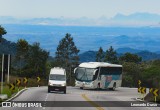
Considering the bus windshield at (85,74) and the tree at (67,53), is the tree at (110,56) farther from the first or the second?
the bus windshield at (85,74)

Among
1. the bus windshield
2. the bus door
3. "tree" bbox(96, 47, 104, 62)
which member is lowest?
"tree" bbox(96, 47, 104, 62)

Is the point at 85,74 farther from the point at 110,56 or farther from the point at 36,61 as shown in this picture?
the point at 110,56

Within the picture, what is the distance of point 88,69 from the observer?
62.8 meters

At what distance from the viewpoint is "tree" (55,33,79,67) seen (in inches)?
6614

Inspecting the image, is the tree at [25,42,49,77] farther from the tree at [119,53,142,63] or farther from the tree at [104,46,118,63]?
the tree at [119,53,142,63]

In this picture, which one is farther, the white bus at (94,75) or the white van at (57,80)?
the white bus at (94,75)

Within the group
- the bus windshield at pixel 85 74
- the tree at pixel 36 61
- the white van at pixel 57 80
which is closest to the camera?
the white van at pixel 57 80

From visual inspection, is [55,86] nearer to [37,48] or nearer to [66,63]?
[37,48]

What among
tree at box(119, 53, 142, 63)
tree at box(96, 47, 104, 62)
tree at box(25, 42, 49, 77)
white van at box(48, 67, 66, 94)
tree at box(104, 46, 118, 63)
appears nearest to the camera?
white van at box(48, 67, 66, 94)

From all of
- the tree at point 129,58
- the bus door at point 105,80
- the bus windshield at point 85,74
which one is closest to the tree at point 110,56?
the tree at point 129,58

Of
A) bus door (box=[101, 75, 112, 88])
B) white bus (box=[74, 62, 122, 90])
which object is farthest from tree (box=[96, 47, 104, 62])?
bus door (box=[101, 75, 112, 88])

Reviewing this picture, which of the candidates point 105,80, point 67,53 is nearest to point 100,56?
point 67,53

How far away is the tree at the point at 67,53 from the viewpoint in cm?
16800

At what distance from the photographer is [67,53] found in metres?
170
